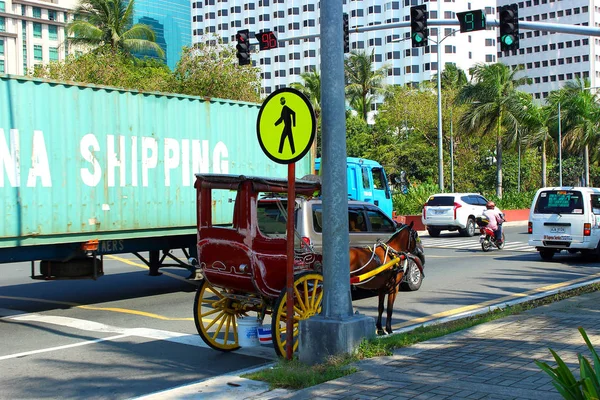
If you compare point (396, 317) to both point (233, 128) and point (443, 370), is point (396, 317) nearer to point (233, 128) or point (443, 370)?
point (443, 370)

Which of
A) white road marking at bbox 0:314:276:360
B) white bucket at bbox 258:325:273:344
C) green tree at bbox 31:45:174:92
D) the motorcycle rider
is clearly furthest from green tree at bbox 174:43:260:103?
white bucket at bbox 258:325:273:344

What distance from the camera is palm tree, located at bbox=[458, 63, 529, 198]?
143 ft

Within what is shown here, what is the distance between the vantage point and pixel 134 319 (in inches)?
426

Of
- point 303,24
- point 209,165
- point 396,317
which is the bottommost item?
point 396,317

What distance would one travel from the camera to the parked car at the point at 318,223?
31.4ft

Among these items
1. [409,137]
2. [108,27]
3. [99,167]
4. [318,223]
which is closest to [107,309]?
[99,167]

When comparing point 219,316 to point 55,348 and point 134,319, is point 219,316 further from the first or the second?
point 134,319

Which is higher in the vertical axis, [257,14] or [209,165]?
[257,14]

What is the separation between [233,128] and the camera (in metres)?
13.9

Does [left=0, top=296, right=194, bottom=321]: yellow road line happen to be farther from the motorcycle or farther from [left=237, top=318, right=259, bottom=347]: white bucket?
the motorcycle

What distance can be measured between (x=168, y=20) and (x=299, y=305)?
165856 mm

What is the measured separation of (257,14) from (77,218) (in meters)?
113

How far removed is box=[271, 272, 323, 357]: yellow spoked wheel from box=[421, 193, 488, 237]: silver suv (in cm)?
2173

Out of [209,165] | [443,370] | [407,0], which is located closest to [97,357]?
[443,370]
